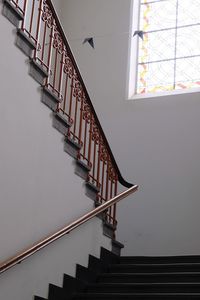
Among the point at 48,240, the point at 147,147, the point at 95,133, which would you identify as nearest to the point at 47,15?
the point at 95,133

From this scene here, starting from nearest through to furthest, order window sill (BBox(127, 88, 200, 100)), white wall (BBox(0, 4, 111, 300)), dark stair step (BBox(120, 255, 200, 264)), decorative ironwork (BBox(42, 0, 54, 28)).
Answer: white wall (BBox(0, 4, 111, 300))
decorative ironwork (BBox(42, 0, 54, 28))
dark stair step (BBox(120, 255, 200, 264))
window sill (BBox(127, 88, 200, 100))

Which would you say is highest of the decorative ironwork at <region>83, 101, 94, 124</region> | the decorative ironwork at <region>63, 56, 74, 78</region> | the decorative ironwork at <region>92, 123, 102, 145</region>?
the decorative ironwork at <region>63, 56, 74, 78</region>

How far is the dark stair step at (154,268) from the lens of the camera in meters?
5.35

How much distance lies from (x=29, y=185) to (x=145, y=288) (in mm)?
1340

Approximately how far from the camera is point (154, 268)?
548cm

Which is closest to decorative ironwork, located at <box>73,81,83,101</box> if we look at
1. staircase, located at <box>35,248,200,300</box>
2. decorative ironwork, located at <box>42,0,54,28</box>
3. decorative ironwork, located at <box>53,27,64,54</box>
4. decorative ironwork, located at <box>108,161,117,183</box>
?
decorative ironwork, located at <box>53,27,64,54</box>

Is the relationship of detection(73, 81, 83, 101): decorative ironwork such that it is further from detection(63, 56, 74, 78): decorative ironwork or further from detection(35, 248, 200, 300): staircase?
detection(35, 248, 200, 300): staircase

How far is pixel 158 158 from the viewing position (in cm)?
790

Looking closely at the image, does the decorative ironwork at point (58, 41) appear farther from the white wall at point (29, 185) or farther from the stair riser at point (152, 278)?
the stair riser at point (152, 278)

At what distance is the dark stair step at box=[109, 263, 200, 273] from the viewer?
5.35 m

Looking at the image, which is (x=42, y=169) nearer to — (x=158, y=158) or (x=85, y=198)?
(x=85, y=198)

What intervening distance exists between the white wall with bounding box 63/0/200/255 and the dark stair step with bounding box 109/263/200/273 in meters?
1.83

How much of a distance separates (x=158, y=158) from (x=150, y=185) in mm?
404

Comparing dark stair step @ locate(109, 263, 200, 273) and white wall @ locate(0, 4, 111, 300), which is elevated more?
white wall @ locate(0, 4, 111, 300)
